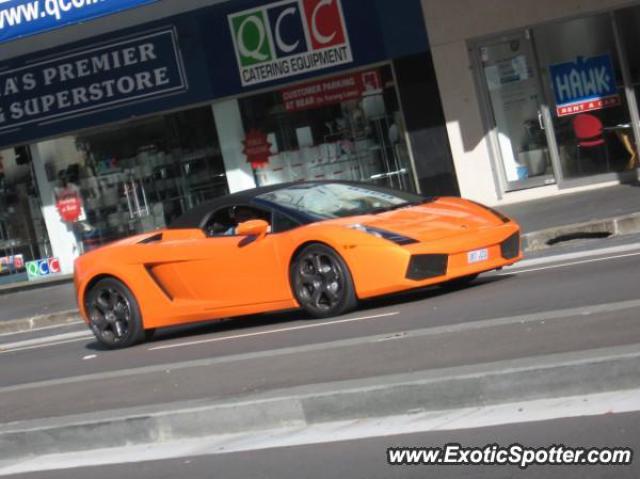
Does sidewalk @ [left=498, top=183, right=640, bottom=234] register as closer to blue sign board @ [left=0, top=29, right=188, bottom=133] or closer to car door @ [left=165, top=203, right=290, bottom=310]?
car door @ [left=165, top=203, right=290, bottom=310]

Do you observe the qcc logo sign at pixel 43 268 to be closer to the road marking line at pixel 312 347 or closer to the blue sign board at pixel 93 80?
the blue sign board at pixel 93 80

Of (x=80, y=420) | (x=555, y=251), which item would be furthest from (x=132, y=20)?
(x=80, y=420)

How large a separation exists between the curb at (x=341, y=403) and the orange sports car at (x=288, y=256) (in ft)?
10.6

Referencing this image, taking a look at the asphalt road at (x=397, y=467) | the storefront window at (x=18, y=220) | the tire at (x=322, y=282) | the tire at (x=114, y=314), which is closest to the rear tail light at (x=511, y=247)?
the tire at (x=322, y=282)

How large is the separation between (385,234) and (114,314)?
10.7 feet

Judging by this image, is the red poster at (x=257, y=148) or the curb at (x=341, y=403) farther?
the red poster at (x=257, y=148)

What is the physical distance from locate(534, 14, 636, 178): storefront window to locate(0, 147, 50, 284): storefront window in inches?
377

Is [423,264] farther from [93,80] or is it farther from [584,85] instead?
[93,80]

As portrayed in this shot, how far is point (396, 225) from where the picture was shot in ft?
35.5

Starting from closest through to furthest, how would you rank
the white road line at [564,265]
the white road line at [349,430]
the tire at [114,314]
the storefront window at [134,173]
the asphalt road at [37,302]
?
the white road line at [349,430], the white road line at [564,265], the tire at [114,314], the asphalt road at [37,302], the storefront window at [134,173]

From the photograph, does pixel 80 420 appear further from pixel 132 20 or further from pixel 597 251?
pixel 132 20

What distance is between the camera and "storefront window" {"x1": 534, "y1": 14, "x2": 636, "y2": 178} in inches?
735

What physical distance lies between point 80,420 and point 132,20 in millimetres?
13672

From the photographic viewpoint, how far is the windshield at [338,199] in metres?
11.5
